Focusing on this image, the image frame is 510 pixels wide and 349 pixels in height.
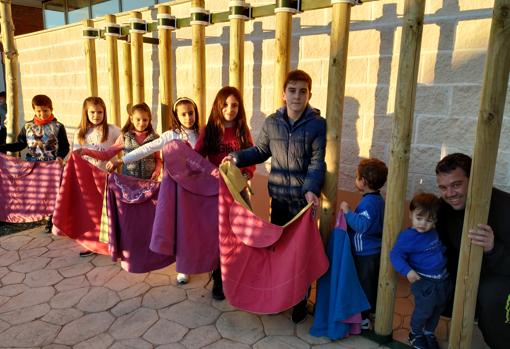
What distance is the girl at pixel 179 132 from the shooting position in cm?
321

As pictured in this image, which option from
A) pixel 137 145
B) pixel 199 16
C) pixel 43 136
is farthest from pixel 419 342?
pixel 43 136

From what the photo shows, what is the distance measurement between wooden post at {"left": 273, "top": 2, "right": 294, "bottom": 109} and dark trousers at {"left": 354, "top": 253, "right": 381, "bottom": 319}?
1344 mm

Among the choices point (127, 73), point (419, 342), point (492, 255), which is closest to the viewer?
point (492, 255)

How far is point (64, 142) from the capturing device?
4312 mm

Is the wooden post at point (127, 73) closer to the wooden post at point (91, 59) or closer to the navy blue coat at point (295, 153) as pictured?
the wooden post at point (91, 59)

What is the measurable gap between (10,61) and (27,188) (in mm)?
2180

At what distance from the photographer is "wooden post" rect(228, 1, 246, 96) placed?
3.43 metres

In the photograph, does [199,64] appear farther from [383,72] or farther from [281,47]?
[383,72]

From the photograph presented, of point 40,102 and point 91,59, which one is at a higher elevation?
point 91,59

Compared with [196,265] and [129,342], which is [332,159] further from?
[129,342]

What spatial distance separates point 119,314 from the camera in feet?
9.34

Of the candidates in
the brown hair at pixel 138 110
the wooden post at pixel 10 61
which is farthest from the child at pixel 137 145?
the wooden post at pixel 10 61

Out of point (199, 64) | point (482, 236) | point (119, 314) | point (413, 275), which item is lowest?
point (119, 314)

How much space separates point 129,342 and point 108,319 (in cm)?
34
